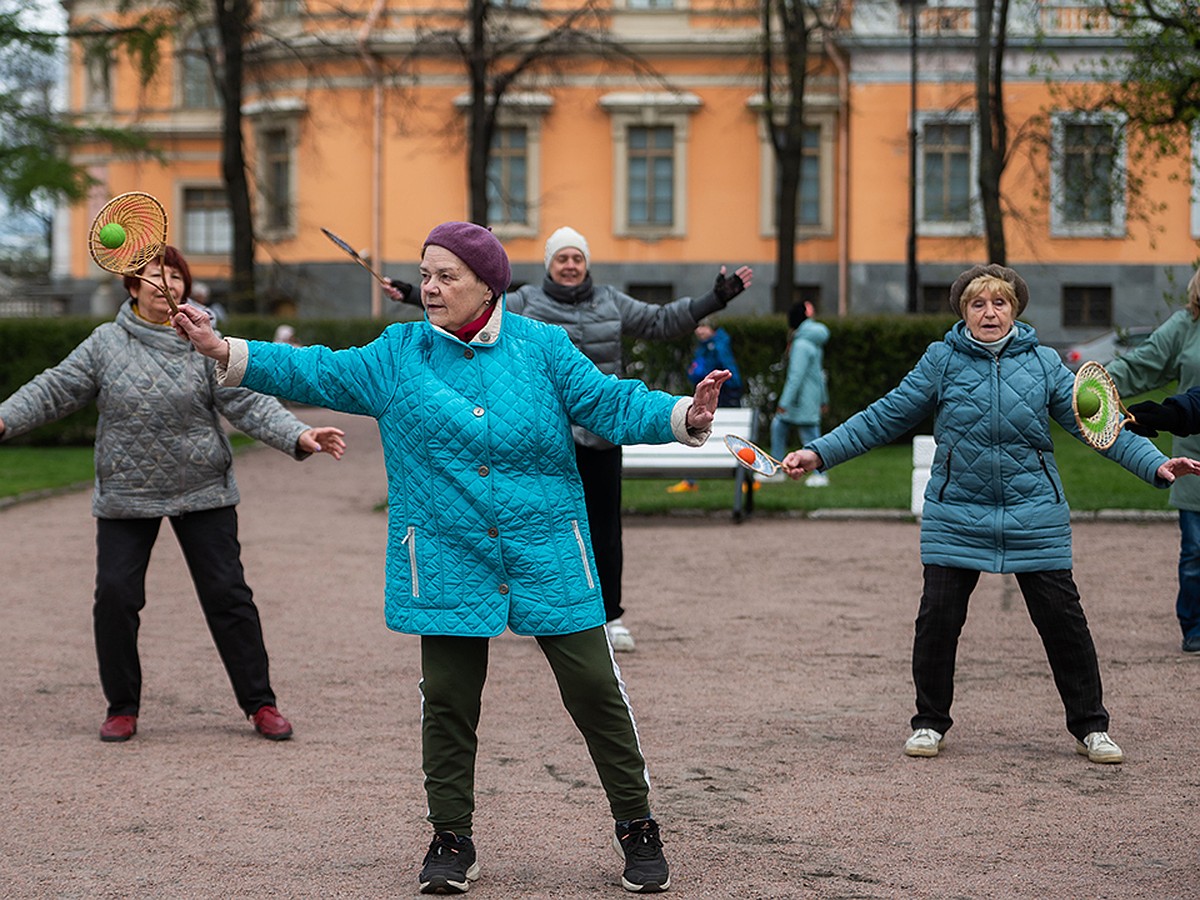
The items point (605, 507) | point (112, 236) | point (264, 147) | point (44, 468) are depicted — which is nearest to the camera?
point (112, 236)

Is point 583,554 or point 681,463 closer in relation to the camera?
point 583,554

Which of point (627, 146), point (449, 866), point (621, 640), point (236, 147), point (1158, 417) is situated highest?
point (627, 146)

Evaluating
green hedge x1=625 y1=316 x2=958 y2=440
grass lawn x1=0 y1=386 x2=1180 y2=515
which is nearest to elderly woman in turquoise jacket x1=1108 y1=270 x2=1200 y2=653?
grass lawn x1=0 y1=386 x2=1180 y2=515

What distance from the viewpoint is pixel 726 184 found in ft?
134

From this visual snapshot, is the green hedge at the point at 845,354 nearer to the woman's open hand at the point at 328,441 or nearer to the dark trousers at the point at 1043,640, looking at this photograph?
the dark trousers at the point at 1043,640

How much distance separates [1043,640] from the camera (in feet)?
21.9

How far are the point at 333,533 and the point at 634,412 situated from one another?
9687mm

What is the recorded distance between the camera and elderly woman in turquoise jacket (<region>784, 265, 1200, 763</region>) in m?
6.55

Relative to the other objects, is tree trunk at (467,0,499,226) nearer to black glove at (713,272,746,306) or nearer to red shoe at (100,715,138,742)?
black glove at (713,272,746,306)

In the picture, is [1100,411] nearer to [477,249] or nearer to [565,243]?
[477,249]

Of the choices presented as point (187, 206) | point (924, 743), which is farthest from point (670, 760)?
point (187, 206)

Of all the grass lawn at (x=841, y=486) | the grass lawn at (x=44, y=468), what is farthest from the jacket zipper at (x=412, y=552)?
the grass lawn at (x=44, y=468)

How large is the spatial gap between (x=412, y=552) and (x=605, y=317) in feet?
11.8

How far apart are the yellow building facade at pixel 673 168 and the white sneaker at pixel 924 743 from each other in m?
32.2
